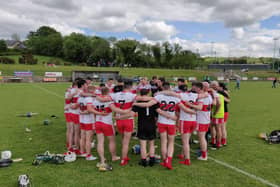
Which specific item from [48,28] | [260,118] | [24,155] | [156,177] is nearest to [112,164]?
[156,177]

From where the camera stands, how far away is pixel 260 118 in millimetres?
11773

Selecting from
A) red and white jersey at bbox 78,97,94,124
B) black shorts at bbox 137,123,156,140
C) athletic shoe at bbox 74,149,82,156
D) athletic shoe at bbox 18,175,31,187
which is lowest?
athletic shoe at bbox 74,149,82,156

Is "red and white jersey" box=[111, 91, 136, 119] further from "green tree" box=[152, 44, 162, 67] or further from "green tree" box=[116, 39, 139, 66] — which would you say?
"green tree" box=[152, 44, 162, 67]

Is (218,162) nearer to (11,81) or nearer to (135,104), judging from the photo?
(135,104)

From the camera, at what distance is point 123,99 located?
536 centimetres

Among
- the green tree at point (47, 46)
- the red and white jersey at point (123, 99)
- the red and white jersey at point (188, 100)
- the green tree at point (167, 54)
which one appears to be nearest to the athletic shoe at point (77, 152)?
the red and white jersey at point (123, 99)

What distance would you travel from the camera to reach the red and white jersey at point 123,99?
5.37m

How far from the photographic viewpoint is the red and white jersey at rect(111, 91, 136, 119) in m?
5.37

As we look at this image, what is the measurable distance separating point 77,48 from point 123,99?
9179cm

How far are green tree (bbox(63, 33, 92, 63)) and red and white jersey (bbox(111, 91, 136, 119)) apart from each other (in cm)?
9109

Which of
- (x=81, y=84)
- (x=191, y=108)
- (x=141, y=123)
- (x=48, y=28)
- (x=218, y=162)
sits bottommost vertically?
(x=218, y=162)

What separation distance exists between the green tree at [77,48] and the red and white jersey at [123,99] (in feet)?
299

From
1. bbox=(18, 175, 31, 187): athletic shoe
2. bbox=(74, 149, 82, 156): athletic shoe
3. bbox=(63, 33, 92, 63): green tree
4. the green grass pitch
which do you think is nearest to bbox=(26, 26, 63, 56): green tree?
bbox=(63, 33, 92, 63): green tree

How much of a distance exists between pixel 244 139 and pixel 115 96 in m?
5.57
